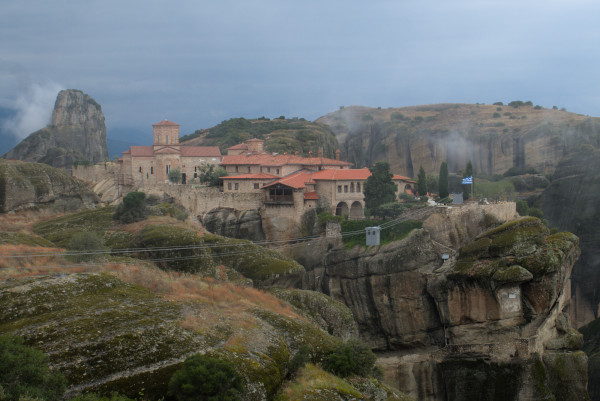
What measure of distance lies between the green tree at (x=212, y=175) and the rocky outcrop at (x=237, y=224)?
3.83 meters

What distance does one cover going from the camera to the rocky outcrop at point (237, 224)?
5322 centimetres

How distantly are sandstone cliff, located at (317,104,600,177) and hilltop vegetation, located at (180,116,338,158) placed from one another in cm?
1636

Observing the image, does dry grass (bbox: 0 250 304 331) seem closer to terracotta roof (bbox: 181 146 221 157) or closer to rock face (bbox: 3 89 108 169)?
terracotta roof (bbox: 181 146 221 157)

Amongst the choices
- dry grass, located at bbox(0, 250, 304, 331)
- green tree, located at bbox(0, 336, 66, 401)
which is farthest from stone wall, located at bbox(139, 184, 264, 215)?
green tree, located at bbox(0, 336, 66, 401)

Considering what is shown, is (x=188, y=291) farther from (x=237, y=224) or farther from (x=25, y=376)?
(x=237, y=224)

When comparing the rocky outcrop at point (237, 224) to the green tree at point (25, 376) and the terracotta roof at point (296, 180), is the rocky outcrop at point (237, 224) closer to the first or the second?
the terracotta roof at point (296, 180)

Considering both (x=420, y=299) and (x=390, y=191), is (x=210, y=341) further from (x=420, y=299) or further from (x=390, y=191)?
(x=390, y=191)

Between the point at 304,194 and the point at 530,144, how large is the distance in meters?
52.0

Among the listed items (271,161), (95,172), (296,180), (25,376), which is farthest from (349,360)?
(95,172)

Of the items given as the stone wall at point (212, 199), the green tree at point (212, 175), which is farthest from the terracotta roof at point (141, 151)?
the stone wall at point (212, 199)

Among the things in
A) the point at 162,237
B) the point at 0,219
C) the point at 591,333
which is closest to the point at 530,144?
the point at 591,333

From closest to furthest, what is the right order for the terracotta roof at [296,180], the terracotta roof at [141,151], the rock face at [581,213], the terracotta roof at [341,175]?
the terracotta roof at [296,180]
the terracotta roof at [341,175]
the rock face at [581,213]
the terracotta roof at [141,151]

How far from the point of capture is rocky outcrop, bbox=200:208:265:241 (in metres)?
53.2

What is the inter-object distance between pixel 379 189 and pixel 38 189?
28227mm
